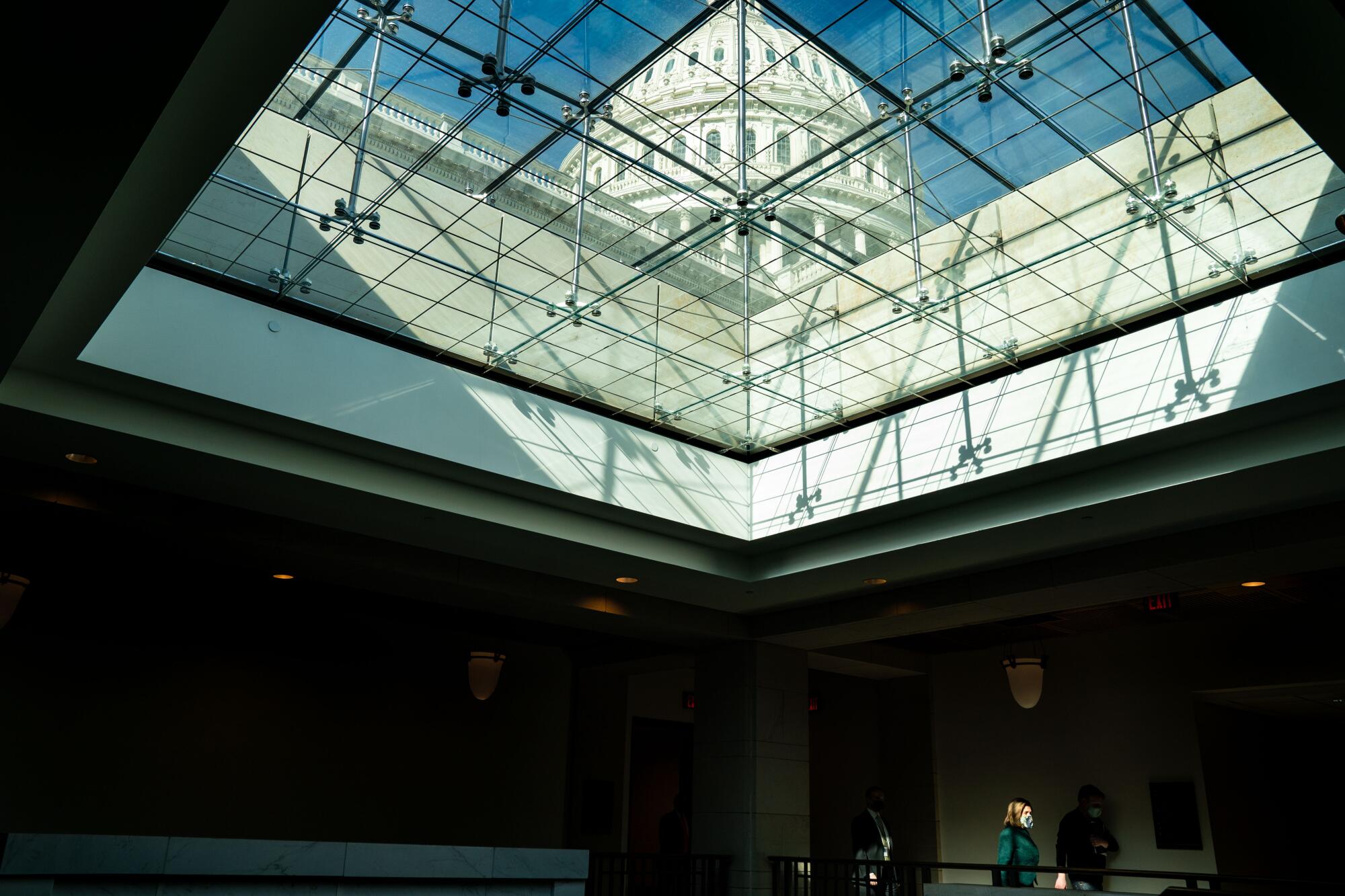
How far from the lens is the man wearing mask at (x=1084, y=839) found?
9227mm

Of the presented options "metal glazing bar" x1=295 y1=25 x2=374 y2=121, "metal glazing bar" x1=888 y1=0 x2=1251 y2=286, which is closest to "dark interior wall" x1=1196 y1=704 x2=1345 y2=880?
"metal glazing bar" x1=888 y1=0 x2=1251 y2=286

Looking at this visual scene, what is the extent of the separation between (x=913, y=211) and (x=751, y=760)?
6.17m

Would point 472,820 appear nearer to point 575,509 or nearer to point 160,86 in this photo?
point 575,509

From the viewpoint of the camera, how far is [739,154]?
535cm

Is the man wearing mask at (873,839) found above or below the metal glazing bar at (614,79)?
below

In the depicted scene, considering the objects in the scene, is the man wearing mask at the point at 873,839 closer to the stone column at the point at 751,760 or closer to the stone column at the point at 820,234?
the stone column at the point at 751,760

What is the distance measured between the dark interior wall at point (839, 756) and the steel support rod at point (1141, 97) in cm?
937

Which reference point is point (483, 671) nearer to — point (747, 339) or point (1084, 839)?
point (747, 339)

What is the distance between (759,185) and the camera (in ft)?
18.4

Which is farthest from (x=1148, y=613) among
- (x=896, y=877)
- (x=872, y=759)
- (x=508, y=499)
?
(x=508, y=499)

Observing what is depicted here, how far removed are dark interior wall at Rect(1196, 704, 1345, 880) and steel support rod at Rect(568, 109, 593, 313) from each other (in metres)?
8.10

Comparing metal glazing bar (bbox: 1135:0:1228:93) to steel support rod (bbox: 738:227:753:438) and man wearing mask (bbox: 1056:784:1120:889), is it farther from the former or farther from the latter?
man wearing mask (bbox: 1056:784:1120:889)

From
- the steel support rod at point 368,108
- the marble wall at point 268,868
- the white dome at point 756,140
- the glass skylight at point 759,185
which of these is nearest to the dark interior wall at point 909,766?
the glass skylight at point 759,185

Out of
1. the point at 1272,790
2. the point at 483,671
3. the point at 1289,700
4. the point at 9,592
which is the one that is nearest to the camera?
the point at 9,592
